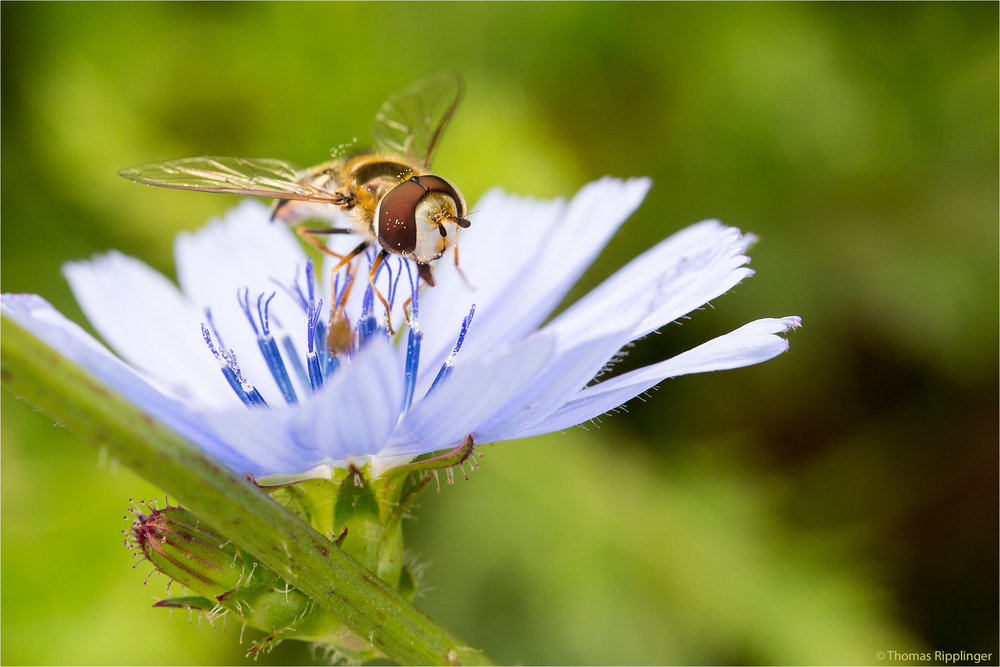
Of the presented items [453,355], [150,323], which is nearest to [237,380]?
[453,355]

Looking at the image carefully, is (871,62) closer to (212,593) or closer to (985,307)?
(985,307)

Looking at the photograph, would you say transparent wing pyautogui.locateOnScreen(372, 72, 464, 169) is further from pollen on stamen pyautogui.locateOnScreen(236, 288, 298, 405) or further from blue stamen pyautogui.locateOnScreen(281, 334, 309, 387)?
pollen on stamen pyautogui.locateOnScreen(236, 288, 298, 405)

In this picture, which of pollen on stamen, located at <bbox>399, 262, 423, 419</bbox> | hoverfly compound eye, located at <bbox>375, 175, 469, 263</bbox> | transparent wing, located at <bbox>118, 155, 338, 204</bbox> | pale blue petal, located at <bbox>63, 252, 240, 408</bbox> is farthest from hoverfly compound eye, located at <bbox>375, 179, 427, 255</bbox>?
pale blue petal, located at <bbox>63, 252, 240, 408</bbox>

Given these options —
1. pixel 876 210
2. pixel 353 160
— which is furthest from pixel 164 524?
pixel 876 210

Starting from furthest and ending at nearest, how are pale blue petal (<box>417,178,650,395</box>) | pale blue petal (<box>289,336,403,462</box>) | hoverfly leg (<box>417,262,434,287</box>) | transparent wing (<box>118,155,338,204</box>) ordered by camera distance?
pale blue petal (<box>417,178,650,395</box>), hoverfly leg (<box>417,262,434,287</box>), transparent wing (<box>118,155,338,204</box>), pale blue petal (<box>289,336,403,462</box>)

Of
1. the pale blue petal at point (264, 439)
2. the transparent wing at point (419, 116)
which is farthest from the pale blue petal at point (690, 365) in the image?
the transparent wing at point (419, 116)

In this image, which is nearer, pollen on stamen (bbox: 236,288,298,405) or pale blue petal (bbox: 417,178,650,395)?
pollen on stamen (bbox: 236,288,298,405)

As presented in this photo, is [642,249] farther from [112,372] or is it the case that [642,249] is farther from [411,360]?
[112,372]
